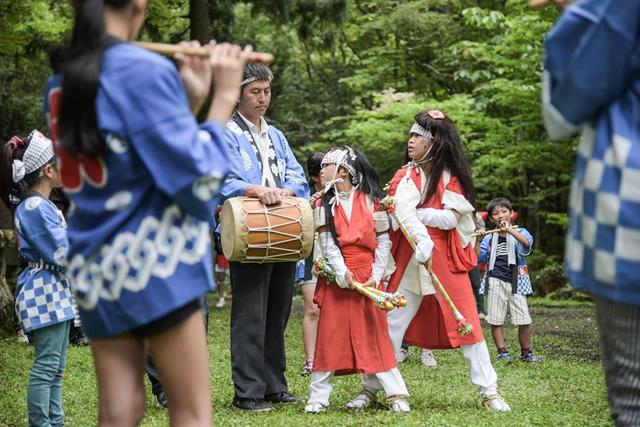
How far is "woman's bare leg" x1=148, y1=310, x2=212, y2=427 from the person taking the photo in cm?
288

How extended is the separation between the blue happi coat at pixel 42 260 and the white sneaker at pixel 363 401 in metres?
2.02

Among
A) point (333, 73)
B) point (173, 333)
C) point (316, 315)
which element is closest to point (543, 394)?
point (316, 315)

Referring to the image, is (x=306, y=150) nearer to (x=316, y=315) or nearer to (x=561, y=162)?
(x=561, y=162)

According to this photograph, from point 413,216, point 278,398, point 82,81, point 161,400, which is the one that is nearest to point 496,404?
point 413,216

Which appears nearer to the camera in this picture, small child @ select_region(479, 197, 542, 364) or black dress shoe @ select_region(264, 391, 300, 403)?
black dress shoe @ select_region(264, 391, 300, 403)

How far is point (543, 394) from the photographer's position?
699 centimetres

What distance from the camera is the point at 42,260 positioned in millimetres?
5098

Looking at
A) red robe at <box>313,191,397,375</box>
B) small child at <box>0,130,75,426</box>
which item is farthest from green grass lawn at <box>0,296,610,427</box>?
small child at <box>0,130,75,426</box>

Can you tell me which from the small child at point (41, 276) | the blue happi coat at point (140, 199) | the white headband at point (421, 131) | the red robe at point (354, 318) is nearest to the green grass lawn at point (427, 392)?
the red robe at point (354, 318)

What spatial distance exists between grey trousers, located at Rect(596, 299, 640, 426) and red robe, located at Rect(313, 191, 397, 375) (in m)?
3.43

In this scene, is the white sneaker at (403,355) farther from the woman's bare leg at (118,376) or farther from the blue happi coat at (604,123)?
the blue happi coat at (604,123)

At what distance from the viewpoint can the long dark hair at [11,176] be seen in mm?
5098

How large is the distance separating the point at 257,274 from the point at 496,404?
175 cm

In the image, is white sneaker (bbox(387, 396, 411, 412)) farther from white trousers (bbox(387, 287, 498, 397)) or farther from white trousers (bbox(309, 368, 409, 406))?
white trousers (bbox(387, 287, 498, 397))
